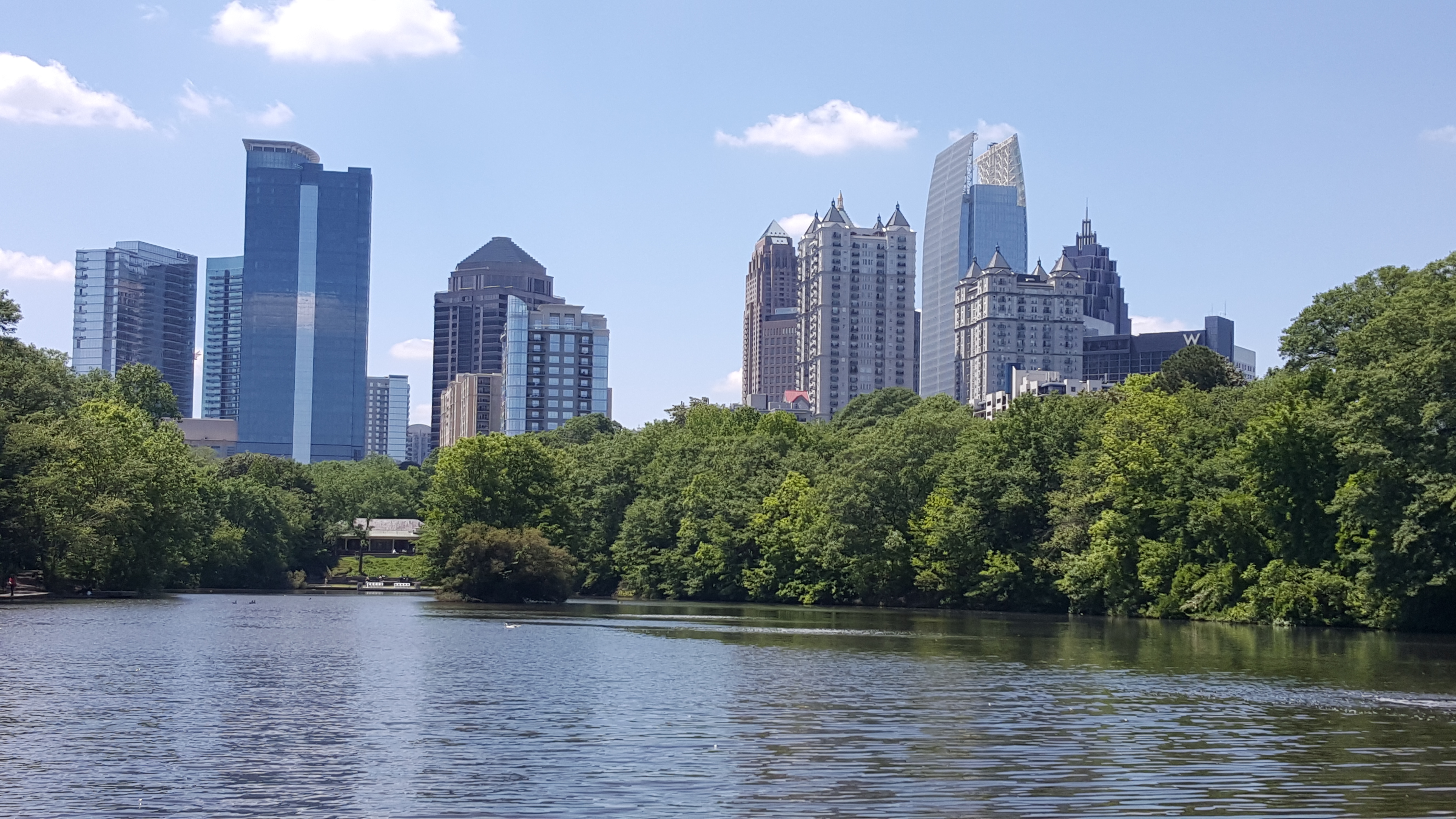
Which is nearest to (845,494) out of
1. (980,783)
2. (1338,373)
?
(1338,373)

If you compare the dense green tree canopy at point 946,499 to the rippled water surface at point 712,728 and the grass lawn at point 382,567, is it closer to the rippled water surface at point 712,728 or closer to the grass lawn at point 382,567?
the rippled water surface at point 712,728

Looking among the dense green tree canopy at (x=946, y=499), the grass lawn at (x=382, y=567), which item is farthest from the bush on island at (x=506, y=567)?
the grass lawn at (x=382, y=567)

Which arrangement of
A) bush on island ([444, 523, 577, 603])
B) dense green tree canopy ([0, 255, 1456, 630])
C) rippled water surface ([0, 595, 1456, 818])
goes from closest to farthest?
rippled water surface ([0, 595, 1456, 818])
dense green tree canopy ([0, 255, 1456, 630])
bush on island ([444, 523, 577, 603])

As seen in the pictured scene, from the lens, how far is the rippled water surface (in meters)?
21.5

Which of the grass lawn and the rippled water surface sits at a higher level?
the rippled water surface

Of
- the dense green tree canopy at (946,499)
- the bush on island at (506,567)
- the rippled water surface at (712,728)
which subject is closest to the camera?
the rippled water surface at (712,728)

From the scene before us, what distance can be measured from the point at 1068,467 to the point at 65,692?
242 feet

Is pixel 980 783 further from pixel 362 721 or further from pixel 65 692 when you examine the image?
pixel 65 692

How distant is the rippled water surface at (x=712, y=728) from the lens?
21484mm

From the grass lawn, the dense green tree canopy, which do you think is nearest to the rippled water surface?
the dense green tree canopy

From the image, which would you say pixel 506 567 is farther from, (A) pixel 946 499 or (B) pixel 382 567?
(B) pixel 382 567

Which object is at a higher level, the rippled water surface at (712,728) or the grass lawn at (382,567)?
the rippled water surface at (712,728)

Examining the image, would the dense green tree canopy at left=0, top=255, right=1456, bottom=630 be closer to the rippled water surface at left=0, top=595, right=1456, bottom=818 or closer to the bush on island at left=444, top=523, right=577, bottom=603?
the bush on island at left=444, top=523, right=577, bottom=603

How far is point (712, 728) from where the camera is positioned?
3019 cm
